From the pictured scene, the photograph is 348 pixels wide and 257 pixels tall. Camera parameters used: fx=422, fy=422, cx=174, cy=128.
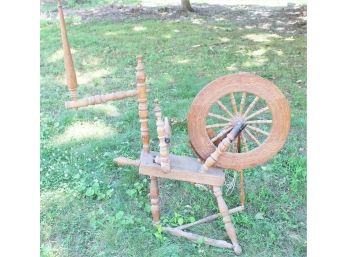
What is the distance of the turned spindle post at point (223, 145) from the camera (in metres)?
2.30

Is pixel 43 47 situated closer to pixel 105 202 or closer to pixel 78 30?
pixel 78 30

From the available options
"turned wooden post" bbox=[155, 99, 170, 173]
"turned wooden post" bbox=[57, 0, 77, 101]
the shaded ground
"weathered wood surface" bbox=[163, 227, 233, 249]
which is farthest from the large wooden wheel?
the shaded ground

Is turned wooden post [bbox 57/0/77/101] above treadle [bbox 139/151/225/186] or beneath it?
above

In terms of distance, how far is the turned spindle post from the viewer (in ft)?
7.55

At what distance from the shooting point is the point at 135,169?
128 inches

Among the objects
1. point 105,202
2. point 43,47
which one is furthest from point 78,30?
point 105,202

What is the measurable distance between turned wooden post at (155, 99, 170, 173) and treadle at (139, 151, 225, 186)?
0.17 feet

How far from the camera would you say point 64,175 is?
10.7ft

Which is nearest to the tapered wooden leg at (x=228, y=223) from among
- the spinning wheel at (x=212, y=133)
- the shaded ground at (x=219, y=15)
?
the spinning wheel at (x=212, y=133)

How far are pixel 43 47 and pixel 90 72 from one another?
4.21ft

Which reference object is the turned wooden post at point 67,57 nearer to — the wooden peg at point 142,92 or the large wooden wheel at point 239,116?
the wooden peg at point 142,92

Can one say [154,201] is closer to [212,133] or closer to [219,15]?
[212,133]

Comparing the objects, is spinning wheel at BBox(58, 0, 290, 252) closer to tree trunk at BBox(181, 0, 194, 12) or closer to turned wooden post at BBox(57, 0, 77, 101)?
turned wooden post at BBox(57, 0, 77, 101)

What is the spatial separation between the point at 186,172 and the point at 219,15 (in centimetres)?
655
